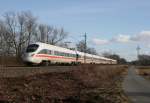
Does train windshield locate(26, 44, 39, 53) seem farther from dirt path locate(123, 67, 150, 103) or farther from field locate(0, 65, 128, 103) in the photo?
field locate(0, 65, 128, 103)

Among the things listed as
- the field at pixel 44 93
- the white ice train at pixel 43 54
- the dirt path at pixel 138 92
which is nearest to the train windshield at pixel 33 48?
the white ice train at pixel 43 54

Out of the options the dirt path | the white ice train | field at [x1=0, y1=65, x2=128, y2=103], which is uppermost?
the white ice train

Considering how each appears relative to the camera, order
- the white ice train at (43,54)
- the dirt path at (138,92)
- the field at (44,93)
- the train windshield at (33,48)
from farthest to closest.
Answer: the train windshield at (33,48) < the white ice train at (43,54) < the dirt path at (138,92) < the field at (44,93)

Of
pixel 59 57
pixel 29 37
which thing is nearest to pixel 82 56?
pixel 59 57

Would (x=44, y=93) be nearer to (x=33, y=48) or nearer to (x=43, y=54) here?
(x=33, y=48)

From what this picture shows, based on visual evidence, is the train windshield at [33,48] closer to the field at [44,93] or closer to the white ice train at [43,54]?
the white ice train at [43,54]

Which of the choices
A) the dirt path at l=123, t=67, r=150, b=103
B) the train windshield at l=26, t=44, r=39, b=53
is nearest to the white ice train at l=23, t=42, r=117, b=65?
the train windshield at l=26, t=44, r=39, b=53

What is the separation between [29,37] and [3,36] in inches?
342

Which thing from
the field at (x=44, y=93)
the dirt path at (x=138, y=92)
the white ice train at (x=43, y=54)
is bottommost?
the dirt path at (x=138, y=92)

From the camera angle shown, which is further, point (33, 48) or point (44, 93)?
point (33, 48)

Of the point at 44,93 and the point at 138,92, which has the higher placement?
the point at 44,93

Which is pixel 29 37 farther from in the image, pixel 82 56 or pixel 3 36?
pixel 82 56

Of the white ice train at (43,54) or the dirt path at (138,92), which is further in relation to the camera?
the white ice train at (43,54)

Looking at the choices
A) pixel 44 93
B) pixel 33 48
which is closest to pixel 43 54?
pixel 33 48
